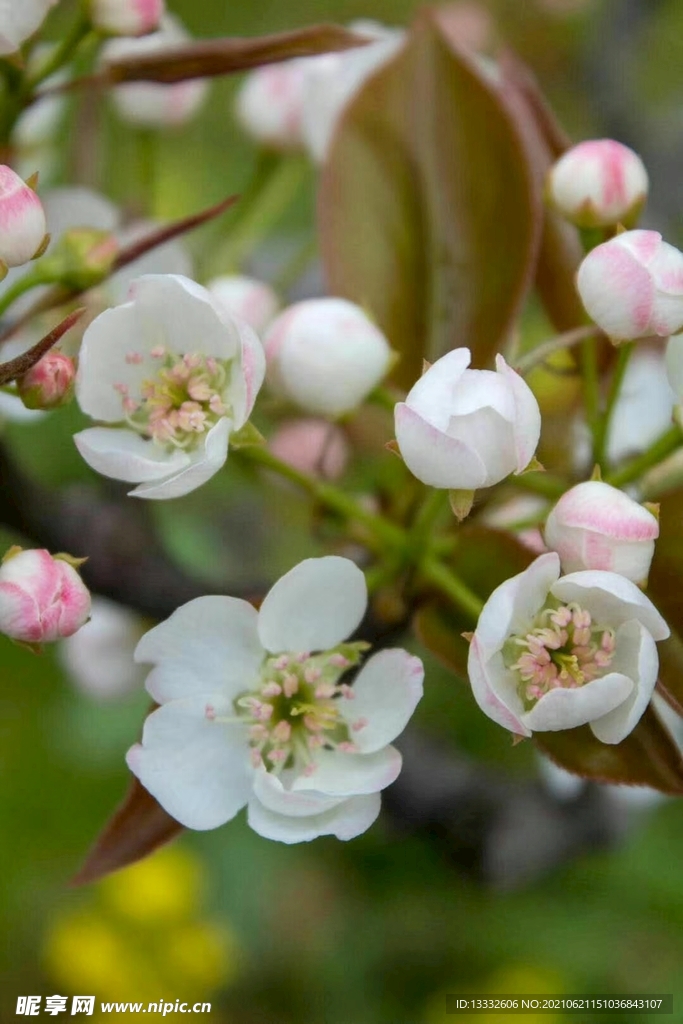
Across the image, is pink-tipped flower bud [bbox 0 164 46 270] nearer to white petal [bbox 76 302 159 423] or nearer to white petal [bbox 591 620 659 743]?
white petal [bbox 76 302 159 423]

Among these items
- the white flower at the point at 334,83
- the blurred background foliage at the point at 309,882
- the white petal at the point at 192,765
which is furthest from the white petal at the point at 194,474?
the blurred background foliage at the point at 309,882

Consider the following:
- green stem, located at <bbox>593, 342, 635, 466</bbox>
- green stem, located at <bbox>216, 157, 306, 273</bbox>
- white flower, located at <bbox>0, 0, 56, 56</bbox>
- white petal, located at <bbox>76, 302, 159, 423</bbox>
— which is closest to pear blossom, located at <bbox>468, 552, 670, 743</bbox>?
green stem, located at <bbox>593, 342, 635, 466</bbox>

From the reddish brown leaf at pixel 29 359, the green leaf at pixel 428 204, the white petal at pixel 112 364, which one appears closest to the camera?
the reddish brown leaf at pixel 29 359

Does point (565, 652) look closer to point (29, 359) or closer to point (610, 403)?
point (610, 403)

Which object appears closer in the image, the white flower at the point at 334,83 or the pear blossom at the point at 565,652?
the pear blossom at the point at 565,652

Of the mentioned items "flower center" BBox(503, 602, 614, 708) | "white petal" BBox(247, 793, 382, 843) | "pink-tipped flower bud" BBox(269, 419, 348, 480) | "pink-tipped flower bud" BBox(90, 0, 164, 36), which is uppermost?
"pink-tipped flower bud" BBox(90, 0, 164, 36)

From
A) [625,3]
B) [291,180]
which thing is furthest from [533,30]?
[291,180]

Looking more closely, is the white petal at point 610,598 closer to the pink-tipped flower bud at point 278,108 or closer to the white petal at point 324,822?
the white petal at point 324,822
